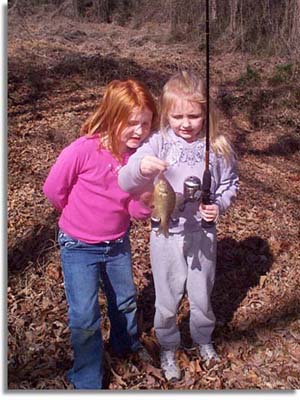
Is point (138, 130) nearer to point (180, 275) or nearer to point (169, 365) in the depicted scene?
point (180, 275)

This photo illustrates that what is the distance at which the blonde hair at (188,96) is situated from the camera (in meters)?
1.44

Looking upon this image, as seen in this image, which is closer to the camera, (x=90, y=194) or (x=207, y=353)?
(x=90, y=194)

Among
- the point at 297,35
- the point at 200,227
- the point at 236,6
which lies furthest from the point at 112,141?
the point at 297,35

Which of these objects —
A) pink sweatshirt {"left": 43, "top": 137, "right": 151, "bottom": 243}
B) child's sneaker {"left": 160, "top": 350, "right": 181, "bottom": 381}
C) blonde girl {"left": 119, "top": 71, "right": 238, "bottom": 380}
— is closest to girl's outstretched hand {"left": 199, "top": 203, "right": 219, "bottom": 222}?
blonde girl {"left": 119, "top": 71, "right": 238, "bottom": 380}

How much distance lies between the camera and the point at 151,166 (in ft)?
4.45

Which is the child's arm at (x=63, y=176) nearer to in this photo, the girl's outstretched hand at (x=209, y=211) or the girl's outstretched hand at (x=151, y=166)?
the girl's outstretched hand at (x=151, y=166)

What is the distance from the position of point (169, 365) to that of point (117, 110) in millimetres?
773

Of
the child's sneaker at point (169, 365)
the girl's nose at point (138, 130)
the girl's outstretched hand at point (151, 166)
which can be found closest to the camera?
the girl's outstretched hand at point (151, 166)

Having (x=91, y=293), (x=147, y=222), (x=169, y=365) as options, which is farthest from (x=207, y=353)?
(x=147, y=222)

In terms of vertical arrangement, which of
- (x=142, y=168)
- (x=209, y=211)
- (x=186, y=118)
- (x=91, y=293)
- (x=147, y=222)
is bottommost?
(x=147, y=222)

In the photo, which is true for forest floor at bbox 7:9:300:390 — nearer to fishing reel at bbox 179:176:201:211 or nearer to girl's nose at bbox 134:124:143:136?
fishing reel at bbox 179:176:201:211

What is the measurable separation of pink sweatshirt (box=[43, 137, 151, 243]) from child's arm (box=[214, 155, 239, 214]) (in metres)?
0.19

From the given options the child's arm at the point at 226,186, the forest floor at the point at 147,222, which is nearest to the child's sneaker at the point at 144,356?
the forest floor at the point at 147,222

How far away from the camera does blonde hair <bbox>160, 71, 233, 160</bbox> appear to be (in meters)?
1.44
